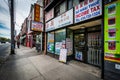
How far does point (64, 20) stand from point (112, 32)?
4.17 meters

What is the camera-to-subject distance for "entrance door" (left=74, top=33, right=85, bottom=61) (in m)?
6.33

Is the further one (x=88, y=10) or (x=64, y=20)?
(x=64, y=20)

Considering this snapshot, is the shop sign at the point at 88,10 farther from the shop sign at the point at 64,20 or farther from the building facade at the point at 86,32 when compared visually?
the shop sign at the point at 64,20

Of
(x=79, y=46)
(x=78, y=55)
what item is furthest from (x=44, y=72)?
(x=79, y=46)

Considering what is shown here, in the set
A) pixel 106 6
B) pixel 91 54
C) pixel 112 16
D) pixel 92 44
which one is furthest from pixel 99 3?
pixel 91 54

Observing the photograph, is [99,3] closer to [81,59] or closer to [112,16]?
[112,16]

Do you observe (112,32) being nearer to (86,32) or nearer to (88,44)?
(88,44)

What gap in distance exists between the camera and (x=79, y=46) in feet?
21.8

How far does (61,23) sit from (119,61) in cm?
524

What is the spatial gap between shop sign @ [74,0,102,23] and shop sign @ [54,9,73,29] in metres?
0.53

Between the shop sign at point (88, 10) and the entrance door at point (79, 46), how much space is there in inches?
64.1

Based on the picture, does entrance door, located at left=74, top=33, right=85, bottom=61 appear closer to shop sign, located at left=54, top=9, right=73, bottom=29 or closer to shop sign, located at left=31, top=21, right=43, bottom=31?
shop sign, located at left=54, top=9, right=73, bottom=29

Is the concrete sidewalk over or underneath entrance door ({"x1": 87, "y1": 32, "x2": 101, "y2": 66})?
underneath

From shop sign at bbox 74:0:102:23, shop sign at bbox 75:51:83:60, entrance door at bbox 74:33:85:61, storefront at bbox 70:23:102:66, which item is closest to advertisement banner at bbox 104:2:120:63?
shop sign at bbox 74:0:102:23
